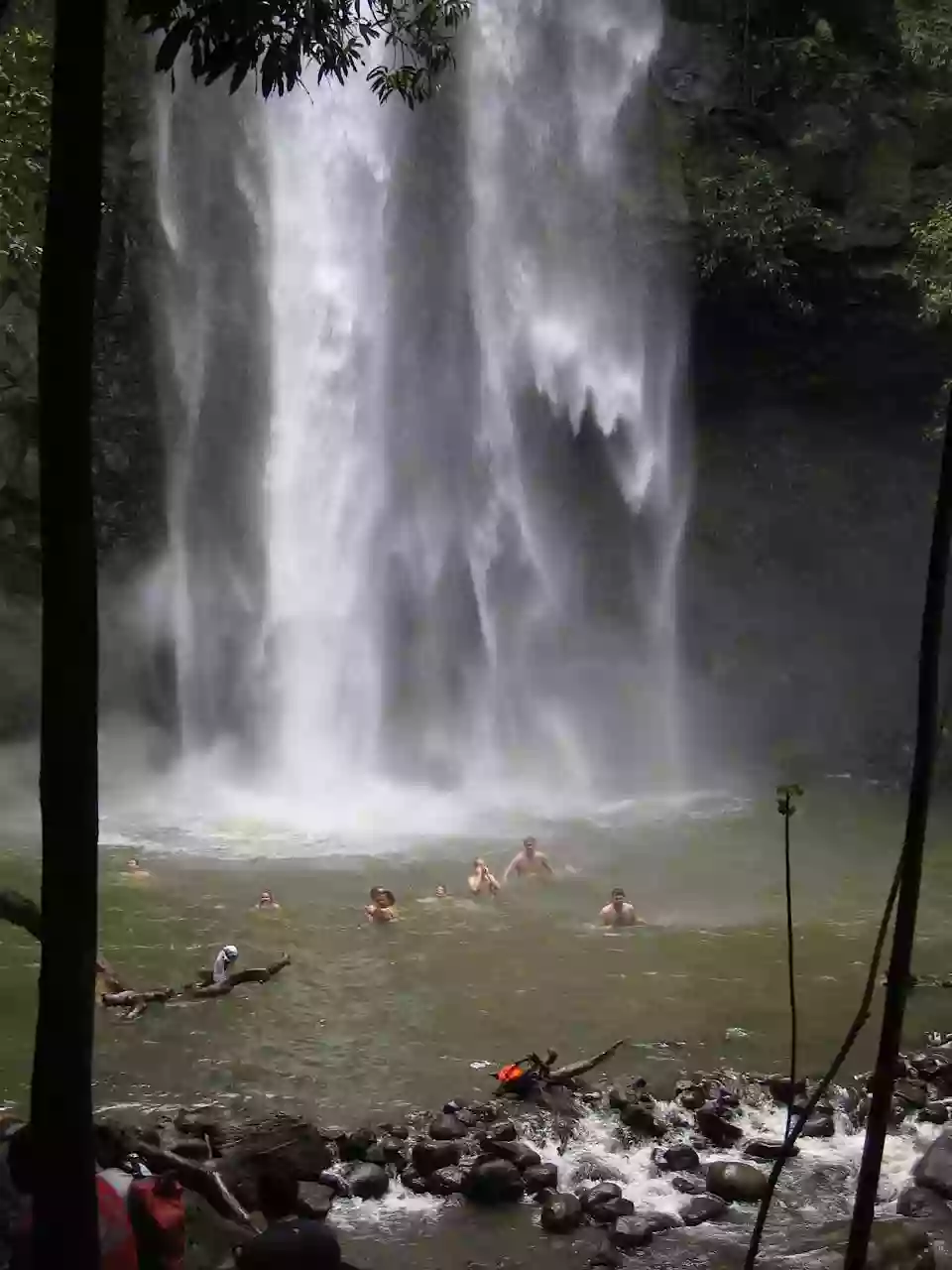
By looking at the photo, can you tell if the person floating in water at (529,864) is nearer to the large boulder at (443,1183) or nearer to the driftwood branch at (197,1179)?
the large boulder at (443,1183)

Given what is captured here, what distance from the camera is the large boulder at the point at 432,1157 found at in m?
5.65

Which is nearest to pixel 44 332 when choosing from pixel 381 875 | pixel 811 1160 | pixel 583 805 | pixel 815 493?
pixel 811 1160

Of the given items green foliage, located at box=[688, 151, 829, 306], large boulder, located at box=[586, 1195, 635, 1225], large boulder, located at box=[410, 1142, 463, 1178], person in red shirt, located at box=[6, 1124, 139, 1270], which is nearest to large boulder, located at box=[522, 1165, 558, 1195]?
large boulder, located at box=[586, 1195, 635, 1225]

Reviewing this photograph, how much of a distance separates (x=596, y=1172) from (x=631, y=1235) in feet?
1.92

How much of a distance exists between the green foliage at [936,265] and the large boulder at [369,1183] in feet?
37.0

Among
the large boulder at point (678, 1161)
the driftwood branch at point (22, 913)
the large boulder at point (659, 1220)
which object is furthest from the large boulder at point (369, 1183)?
the driftwood branch at point (22, 913)

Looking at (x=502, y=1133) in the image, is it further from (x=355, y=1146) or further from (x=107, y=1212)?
(x=107, y=1212)

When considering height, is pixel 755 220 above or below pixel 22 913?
above

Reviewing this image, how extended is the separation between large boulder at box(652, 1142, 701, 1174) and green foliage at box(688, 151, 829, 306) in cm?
1325

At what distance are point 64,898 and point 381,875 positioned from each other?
834 cm

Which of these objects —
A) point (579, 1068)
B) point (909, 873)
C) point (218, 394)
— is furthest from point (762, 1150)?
point (218, 394)

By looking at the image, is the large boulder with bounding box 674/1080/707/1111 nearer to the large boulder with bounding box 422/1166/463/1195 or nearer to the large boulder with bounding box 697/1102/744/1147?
the large boulder with bounding box 697/1102/744/1147

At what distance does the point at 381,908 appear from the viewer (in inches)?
379

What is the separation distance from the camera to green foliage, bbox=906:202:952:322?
1316cm
